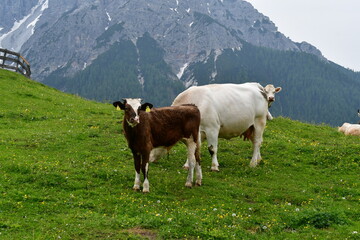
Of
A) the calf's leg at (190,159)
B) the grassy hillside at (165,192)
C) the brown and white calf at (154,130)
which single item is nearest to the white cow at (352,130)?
the grassy hillside at (165,192)

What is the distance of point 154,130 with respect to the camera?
13.9 meters

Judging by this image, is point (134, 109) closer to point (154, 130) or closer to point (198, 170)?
point (154, 130)

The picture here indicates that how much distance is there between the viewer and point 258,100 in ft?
64.8

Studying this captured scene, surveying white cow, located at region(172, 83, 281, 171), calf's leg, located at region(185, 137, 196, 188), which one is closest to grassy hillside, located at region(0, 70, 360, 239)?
calf's leg, located at region(185, 137, 196, 188)

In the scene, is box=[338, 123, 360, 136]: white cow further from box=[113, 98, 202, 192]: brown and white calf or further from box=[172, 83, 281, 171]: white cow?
box=[113, 98, 202, 192]: brown and white calf

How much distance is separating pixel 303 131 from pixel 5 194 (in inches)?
938

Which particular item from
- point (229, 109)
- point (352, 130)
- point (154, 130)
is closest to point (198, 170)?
point (154, 130)

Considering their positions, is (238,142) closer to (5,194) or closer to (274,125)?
(274,125)

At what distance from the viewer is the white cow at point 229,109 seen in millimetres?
16750

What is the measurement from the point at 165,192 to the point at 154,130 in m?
2.33

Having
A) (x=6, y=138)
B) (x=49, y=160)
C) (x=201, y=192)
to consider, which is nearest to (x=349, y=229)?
(x=201, y=192)

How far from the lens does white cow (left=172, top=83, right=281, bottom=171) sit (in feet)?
55.0

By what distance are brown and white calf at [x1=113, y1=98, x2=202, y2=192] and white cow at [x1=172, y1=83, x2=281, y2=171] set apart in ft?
6.04

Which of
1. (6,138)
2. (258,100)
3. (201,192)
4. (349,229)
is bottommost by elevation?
(6,138)
